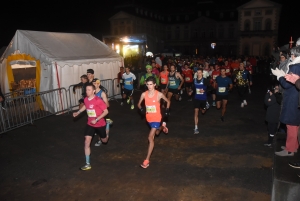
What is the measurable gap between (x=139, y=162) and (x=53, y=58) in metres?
6.75

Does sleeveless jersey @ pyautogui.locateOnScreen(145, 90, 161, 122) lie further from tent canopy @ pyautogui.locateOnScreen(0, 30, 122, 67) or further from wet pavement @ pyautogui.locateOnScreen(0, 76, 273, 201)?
tent canopy @ pyautogui.locateOnScreen(0, 30, 122, 67)

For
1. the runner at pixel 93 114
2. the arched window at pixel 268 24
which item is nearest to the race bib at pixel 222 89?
the runner at pixel 93 114

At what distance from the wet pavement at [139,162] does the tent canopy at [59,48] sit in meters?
3.11

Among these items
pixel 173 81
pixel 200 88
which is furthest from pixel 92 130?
Result: pixel 173 81

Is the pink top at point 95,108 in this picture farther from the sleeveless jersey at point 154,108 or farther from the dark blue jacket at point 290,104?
the dark blue jacket at point 290,104

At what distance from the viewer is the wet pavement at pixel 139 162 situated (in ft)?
15.9

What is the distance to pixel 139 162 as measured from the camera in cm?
611

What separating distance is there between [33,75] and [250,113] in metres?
13.5

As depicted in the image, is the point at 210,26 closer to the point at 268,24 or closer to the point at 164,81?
the point at 268,24

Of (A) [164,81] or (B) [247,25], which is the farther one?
(B) [247,25]

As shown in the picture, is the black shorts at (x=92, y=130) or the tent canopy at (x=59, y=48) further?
the tent canopy at (x=59, y=48)

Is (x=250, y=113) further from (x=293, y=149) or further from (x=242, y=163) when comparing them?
(x=293, y=149)

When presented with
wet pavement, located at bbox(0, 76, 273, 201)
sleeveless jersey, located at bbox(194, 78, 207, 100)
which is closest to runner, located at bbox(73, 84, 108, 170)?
wet pavement, located at bbox(0, 76, 273, 201)

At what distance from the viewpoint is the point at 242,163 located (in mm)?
5883
